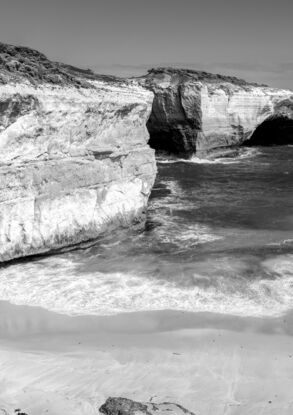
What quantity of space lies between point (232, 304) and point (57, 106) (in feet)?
20.2

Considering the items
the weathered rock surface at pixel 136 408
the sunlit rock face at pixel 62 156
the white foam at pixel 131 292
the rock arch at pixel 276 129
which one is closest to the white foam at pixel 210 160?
the rock arch at pixel 276 129

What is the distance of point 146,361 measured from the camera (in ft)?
23.2

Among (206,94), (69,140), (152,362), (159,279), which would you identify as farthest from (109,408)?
(206,94)

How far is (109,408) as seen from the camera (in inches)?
220

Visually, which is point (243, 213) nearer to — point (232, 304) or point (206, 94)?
point (232, 304)

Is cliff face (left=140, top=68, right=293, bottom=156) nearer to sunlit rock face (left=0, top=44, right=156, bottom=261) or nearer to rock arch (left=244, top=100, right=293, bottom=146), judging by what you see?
rock arch (left=244, top=100, right=293, bottom=146)

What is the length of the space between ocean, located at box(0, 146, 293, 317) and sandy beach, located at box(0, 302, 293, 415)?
551mm

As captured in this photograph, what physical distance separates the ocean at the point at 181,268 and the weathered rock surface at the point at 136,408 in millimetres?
3223

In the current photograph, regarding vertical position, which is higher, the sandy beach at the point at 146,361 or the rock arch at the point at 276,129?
the rock arch at the point at 276,129

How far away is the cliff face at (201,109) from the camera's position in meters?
29.3

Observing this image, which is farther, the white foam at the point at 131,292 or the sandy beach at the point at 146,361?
the white foam at the point at 131,292

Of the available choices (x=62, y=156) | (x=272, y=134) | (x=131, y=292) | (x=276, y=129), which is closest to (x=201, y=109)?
(x=276, y=129)

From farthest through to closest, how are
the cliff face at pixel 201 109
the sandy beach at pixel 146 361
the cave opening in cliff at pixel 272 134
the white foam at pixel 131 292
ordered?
the cave opening in cliff at pixel 272 134 < the cliff face at pixel 201 109 < the white foam at pixel 131 292 < the sandy beach at pixel 146 361

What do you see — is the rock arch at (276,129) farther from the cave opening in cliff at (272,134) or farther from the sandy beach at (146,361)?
the sandy beach at (146,361)
